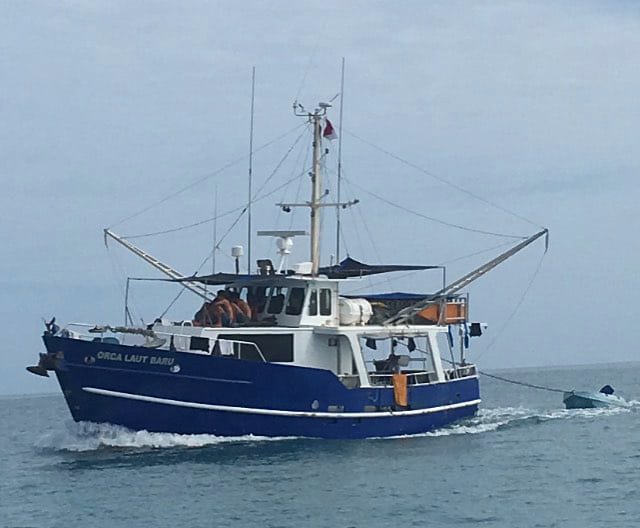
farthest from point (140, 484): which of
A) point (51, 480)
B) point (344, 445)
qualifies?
point (344, 445)

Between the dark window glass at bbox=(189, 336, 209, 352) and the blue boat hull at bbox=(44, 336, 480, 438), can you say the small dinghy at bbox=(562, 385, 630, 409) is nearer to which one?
the blue boat hull at bbox=(44, 336, 480, 438)

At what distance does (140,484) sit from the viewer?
954 inches

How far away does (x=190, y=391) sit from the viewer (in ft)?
91.2

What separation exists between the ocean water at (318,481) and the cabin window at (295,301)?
3516mm

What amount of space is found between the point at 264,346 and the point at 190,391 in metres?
2.67

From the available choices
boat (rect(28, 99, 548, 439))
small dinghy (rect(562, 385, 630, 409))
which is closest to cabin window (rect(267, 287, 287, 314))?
boat (rect(28, 99, 548, 439))

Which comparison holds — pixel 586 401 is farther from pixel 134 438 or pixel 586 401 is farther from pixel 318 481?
pixel 318 481

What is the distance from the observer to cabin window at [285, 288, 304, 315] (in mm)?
30844

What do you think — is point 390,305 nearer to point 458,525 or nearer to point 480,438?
point 480,438

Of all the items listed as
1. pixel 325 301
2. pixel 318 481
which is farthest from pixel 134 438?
pixel 325 301

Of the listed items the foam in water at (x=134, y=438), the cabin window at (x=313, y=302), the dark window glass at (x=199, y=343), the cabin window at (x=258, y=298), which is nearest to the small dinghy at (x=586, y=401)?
the cabin window at (x=313, y=302)

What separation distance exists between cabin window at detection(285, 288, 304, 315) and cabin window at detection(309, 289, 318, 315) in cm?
23

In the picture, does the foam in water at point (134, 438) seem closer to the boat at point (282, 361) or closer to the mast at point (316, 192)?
the boat at point (282, 361)

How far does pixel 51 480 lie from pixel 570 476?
10709 millimetres
